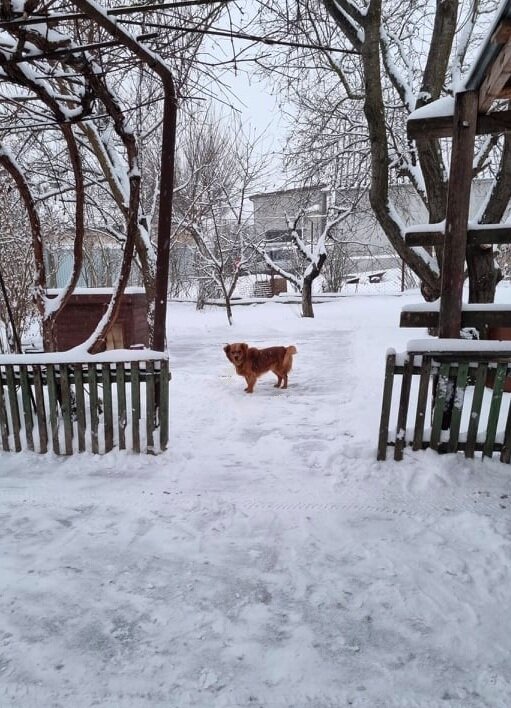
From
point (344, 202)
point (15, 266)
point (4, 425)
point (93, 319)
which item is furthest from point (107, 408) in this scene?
point (344, 202)

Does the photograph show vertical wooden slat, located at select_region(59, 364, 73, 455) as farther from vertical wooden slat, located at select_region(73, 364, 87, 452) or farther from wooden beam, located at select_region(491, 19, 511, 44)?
wooden beam, located at select_region(491, 19, 511, 44)

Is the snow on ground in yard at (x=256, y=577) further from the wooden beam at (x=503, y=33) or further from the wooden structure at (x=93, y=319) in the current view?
the wooden structure at (x=93, y=319)

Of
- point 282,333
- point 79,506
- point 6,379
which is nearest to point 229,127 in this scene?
point 282,333

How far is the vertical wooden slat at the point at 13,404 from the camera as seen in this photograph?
366 centimetres

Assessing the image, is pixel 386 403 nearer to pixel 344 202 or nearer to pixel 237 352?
pixel 237 352

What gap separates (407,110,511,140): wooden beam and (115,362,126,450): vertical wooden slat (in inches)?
126

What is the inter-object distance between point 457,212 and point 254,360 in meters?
3.34

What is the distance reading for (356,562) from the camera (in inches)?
94.7

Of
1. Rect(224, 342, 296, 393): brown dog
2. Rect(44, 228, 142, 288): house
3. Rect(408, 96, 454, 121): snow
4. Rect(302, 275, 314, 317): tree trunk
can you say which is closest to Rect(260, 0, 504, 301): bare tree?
Rect(408, 96, 454, 121): snow

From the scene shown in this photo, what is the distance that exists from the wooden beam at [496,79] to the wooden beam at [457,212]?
0.09 metres

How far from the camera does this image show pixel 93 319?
8.23 m

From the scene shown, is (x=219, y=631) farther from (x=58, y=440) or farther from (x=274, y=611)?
(x=58, y=440)

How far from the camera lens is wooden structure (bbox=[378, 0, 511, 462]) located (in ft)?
10.9

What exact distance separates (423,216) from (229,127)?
49.5 feet
